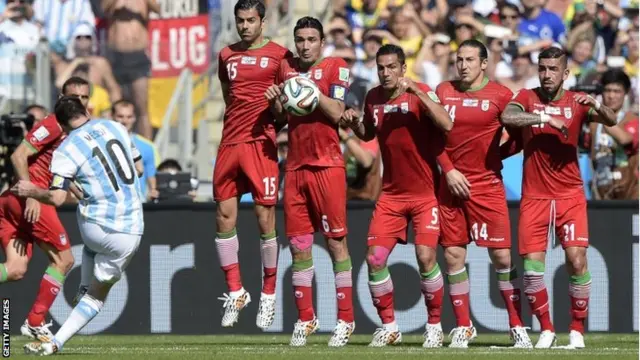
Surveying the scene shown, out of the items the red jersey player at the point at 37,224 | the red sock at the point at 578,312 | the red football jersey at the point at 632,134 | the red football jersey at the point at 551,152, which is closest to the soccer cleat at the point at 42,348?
the red jersey player at the point at 37,224

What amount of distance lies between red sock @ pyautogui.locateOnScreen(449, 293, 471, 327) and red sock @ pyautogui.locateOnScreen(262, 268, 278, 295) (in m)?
1.66

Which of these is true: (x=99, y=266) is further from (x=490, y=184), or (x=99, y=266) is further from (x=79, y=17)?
(x=79, y=17)

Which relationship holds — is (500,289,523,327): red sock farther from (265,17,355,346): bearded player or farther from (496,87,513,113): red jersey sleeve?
(496,87,513,113): red jersey sleeve

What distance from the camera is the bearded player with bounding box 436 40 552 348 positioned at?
535 inches

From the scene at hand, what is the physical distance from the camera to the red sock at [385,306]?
13852 mm

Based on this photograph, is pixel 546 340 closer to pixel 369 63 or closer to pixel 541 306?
pixel 541 306

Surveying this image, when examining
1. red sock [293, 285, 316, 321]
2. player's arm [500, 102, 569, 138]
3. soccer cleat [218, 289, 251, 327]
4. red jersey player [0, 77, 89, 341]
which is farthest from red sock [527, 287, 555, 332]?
red jersey player [0, 77, 89, 341]

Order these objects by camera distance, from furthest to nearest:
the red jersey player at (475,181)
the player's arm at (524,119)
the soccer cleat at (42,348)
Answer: the red jersey player at (475,181) → the player's arm at (524,119) → the soccer cleat at (42,348)

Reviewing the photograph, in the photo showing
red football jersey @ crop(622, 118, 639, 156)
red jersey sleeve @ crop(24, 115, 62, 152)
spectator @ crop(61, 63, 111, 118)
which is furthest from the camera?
spectator @ crop(61, 63, 111, 118)

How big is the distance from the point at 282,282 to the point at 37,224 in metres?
2.87

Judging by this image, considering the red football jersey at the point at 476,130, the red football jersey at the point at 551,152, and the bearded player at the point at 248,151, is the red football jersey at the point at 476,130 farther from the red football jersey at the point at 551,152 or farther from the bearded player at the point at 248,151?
the bearded player at the point at 248,151

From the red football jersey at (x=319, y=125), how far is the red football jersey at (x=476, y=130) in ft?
3.15

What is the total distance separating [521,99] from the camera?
13.5 m

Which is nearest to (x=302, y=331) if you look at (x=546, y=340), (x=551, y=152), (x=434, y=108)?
(x=546, y=340)
